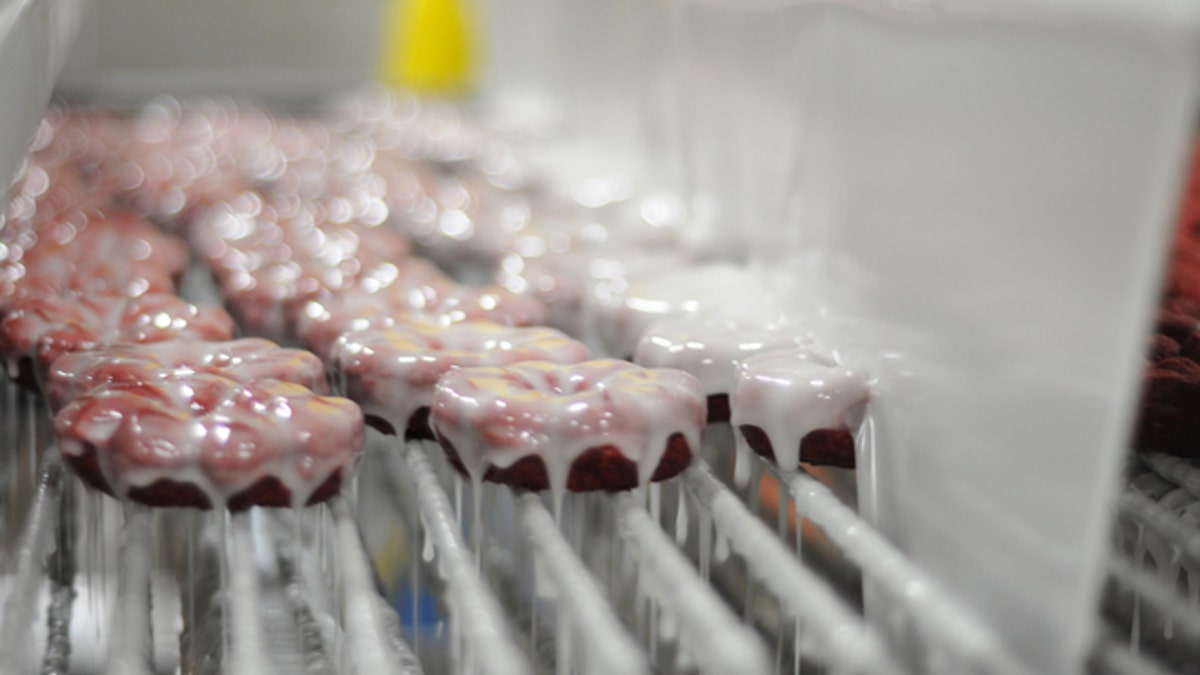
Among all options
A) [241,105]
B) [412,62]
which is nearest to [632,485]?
[241,105]

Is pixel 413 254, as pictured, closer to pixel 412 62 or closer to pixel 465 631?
pixel 465 631

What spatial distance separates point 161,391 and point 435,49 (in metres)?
2.45

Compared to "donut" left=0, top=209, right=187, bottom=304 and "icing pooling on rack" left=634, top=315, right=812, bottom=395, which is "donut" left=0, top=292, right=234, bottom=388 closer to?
"donut" left=0, top=209, right=187, bottom=304

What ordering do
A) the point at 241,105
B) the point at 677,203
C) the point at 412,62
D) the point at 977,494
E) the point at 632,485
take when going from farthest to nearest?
the point at 412,62 < the point at 241,105 < the point at 677,203 < the point at 632,485 < the point at 977,494

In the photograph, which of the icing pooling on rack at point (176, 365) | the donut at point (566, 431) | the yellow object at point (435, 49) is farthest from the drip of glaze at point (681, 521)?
the yellow object at point (435, 49)

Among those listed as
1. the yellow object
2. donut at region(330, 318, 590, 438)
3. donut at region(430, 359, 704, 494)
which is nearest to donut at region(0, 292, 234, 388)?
donut at region(330, 318, 590, 438)

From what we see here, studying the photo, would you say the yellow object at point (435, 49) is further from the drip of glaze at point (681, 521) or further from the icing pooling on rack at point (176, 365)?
the drip of glaze at point (681, 521)

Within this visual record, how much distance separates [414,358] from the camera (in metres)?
0.91

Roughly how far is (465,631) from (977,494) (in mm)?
291

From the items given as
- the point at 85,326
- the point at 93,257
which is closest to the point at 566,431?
the point at 85,326

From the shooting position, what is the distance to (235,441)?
0.76m

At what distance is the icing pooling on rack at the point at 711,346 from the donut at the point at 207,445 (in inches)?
9.9

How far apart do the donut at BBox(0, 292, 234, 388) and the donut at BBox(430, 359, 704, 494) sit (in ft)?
0.92

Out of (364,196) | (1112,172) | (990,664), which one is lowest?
(990,664)
